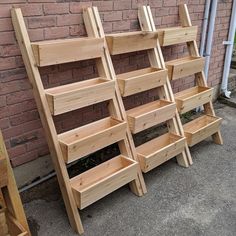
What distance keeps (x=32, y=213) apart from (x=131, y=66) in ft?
5.14

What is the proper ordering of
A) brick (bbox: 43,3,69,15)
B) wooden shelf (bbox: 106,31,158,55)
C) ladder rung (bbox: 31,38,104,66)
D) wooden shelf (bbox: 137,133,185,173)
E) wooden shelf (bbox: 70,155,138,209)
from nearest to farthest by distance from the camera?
ladder rung (bbox: 31,38,104,66) < wooden shelf (bbox: 70,155,138,209) < brick (bbox: 43,3,69,15) < wooden shelf (bbox: 106,31,158,55) < wooden shelf (bbox: 137,133,185,173)

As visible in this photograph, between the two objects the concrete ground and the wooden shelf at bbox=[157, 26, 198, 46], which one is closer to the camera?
the concrete ground

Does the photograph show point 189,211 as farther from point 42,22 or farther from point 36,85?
point 42,22

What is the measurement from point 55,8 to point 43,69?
1.46 feet

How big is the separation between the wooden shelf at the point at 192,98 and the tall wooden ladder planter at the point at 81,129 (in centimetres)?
70

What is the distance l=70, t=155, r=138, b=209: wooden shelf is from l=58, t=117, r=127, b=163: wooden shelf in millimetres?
212

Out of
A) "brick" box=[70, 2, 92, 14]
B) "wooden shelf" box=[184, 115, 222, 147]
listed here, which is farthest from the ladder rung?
"wooden shelf" box=[184, 115, 222, 147]

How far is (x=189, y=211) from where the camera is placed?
2229 mm

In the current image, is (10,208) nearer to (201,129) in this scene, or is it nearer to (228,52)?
(201,129)

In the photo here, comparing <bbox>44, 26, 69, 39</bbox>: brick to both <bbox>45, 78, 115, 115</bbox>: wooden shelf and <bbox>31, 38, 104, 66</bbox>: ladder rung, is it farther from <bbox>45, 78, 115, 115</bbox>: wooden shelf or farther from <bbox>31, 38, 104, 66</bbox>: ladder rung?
<bbox>45, 78, 115, 115</bbox>: wooden shelf

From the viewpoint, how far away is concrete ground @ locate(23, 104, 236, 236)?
Answer: 81.0 inches

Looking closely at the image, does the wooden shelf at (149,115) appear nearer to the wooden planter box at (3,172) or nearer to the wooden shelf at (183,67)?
the wooden shelf at (183,67)

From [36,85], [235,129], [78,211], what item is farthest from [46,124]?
[235,129]

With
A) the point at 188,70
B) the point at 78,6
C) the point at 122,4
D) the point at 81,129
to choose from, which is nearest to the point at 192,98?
the point at 188,70
